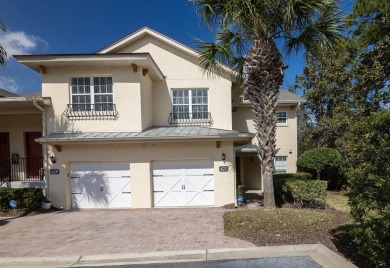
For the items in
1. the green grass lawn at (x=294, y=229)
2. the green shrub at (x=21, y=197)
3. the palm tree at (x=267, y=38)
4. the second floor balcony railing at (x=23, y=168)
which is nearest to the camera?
the green grass lawn at (x=294, y=229)

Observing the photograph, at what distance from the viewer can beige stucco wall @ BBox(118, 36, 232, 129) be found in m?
13.3

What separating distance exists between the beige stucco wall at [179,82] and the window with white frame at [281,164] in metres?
7.09

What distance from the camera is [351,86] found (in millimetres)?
14789

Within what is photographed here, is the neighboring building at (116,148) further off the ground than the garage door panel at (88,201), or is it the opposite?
the neighboring building at (116,148)

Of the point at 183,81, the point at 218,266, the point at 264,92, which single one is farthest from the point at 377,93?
the point at 218,266

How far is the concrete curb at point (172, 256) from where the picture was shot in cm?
548

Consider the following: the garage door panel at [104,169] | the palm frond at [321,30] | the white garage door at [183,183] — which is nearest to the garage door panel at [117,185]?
the garage door panel at [104,169]

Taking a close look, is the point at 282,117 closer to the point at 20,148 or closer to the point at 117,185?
the point at 117,185

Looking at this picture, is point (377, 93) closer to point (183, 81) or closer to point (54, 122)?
point (183, 81)

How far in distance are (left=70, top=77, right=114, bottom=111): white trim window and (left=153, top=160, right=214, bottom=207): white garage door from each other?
3.63 meters

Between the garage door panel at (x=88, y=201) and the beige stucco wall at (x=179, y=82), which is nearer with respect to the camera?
the garage door panel at (x=88, y=201)

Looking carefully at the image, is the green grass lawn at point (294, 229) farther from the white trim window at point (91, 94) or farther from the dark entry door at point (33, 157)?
the dark entry door at point (33, 157)

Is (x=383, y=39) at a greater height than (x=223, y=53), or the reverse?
(x=383, y=39)

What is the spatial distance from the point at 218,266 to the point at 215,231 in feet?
7.60
